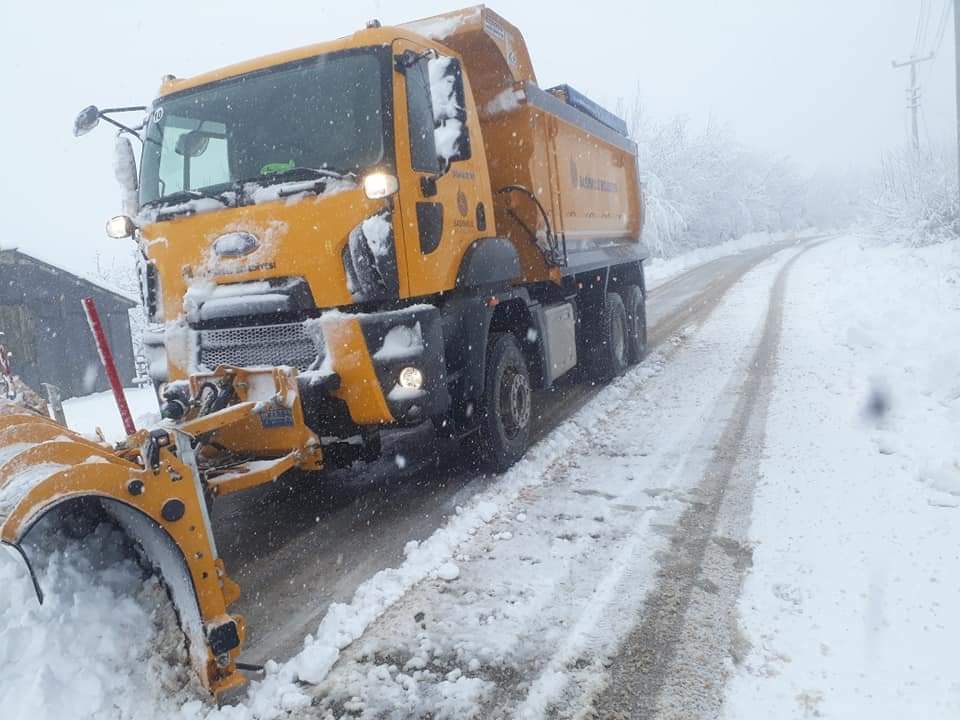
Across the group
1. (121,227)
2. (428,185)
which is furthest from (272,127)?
(121,227)

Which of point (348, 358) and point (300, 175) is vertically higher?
point (300, 175)

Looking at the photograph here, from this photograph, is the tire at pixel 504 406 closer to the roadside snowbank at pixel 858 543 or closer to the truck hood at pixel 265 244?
the truck hood at pixel 265 244

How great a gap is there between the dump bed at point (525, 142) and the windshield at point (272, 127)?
1803 millimetres

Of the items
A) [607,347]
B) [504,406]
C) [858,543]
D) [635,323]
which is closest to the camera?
[858,543]

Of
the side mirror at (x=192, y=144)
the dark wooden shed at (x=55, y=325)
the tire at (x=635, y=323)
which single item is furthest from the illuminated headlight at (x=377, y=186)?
the dark wooden shed at (x=55, y=325)

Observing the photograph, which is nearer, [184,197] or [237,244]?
[237,244]

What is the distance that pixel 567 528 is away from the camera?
3955 millimetres

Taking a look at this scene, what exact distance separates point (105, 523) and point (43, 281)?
13955mm

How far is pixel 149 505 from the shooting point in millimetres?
2453

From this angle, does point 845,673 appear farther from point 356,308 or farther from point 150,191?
point 150,191

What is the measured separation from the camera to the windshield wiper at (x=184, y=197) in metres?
Result: 3.99

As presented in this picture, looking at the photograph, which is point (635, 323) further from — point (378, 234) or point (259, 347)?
point (259, 347)

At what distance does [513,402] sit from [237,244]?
235cm

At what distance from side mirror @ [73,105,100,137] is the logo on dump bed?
5.15 feet
